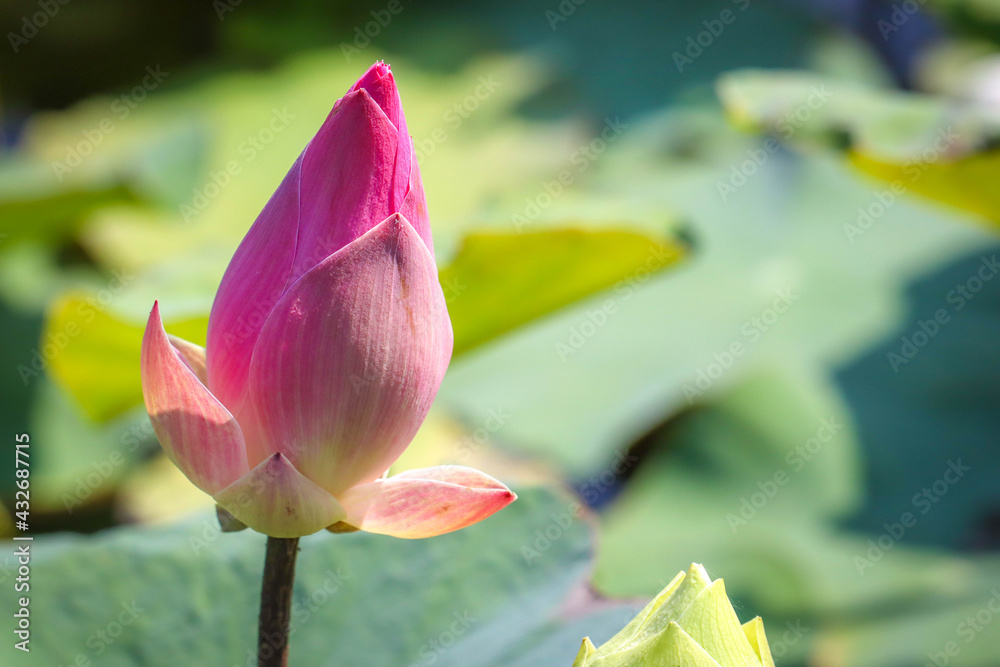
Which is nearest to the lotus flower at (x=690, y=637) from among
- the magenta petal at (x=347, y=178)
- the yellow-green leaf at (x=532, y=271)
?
the magenta petal at (x=347, y=178)

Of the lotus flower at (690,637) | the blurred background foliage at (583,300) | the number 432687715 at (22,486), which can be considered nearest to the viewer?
the lotus flower at (690,637)

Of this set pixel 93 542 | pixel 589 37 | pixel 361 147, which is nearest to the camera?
pixel 361 147

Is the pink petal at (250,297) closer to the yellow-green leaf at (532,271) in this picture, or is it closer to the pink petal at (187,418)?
the pink petal at (187,418)

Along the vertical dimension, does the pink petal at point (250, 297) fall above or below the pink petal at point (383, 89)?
below

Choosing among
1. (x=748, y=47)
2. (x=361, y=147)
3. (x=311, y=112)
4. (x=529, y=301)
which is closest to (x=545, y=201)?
(x=529, y=301)

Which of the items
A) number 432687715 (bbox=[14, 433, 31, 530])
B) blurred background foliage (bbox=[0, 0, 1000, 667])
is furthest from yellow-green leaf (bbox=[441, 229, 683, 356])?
number 432687715 (bbox=[14, 433, 31, 530])

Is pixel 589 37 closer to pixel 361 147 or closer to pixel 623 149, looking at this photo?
pixel 623 149

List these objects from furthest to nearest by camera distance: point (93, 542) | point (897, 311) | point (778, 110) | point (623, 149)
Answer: point (623, 149) < point (897, 311) < point (778, 110) < point (93, 542)

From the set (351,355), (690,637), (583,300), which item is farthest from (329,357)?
(583,300)
